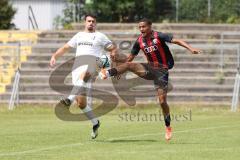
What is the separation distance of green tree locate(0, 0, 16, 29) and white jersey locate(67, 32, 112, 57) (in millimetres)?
22842

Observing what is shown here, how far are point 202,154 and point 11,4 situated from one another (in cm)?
2801

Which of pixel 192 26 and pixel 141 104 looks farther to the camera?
pixel 192 26

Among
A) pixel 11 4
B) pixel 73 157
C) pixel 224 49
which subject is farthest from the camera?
pixel 11 4

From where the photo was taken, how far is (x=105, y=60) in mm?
16219

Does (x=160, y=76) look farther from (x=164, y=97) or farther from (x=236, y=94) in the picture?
(x=236, y=94)

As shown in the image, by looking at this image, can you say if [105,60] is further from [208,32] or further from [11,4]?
[11,4]

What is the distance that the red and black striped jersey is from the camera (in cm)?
1541

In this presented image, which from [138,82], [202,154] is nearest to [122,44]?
[138,82]

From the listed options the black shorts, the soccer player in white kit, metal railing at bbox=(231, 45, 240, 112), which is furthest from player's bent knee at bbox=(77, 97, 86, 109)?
metal railing at bbox=(231, 45, 240, 112)

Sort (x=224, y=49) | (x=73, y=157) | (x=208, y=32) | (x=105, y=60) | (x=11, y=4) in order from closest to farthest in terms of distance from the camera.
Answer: (x=73, y=157) → (x=105, y=60) → (x=224, y=49) → (x=208, y=32) → (x=11, y=4)

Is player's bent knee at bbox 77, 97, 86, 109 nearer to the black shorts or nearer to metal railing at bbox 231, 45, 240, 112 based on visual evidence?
the black shorts

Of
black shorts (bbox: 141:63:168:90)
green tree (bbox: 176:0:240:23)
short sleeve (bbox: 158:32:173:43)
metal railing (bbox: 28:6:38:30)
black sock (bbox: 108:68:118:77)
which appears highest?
short sleeve (bbox: 158:32:173:43)

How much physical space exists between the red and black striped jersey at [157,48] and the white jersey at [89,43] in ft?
2.39

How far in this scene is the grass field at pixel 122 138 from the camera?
12508 mm
